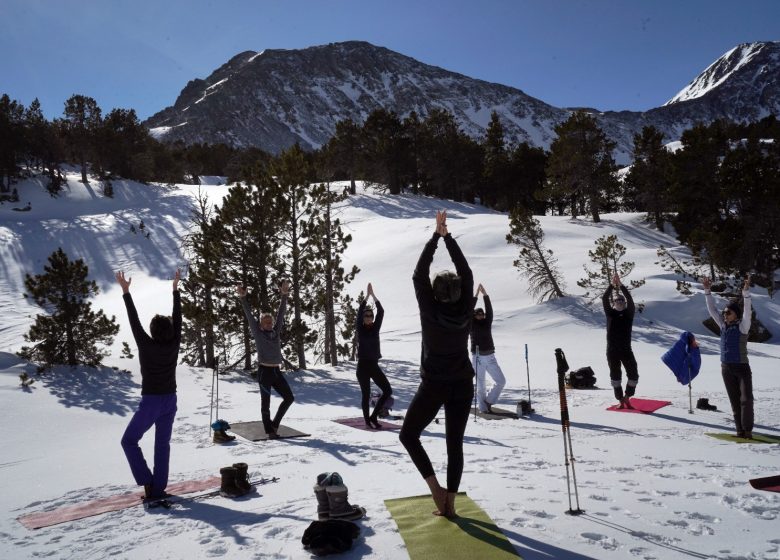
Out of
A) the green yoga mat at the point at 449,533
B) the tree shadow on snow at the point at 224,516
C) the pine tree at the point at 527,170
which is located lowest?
the tree shadow on snow at the point at 224,516

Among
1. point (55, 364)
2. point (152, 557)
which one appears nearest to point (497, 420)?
point (152, 557)

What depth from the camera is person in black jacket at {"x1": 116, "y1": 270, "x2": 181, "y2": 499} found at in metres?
5.25

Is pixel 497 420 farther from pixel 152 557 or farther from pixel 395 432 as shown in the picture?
pixel 152 557

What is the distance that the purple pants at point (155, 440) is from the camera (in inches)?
207

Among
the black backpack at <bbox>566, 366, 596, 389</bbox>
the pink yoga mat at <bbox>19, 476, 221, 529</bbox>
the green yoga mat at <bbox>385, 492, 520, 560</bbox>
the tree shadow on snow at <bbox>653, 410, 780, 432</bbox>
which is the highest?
the green yoga mat at <bbox>385, 492, 520, 560</bbox>

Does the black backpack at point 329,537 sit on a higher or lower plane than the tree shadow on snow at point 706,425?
higher

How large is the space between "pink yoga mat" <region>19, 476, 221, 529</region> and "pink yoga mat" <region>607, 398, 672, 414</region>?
23.7 feet

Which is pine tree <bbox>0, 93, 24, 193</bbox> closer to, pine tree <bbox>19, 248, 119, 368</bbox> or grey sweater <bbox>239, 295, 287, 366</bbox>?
pine tree <bbox>19, 248, 119, 368</bbox>

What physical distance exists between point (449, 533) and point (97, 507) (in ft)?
11.3

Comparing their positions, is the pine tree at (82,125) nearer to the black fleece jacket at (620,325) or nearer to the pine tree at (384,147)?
the pine tree at (384,147)

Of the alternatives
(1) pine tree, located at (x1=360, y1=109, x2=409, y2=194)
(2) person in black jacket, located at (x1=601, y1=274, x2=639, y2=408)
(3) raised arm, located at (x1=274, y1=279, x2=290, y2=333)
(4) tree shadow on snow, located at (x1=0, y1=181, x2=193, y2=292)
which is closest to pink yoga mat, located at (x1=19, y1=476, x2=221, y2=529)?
(3) raised arm, located at (x1=274, y1=279, x2=290, y2=333)

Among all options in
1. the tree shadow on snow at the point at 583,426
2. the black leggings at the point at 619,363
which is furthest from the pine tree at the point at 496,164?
the tree shadow on snow at the point at 583,426

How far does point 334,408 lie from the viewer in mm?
11523

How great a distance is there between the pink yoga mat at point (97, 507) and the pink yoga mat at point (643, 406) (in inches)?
284
